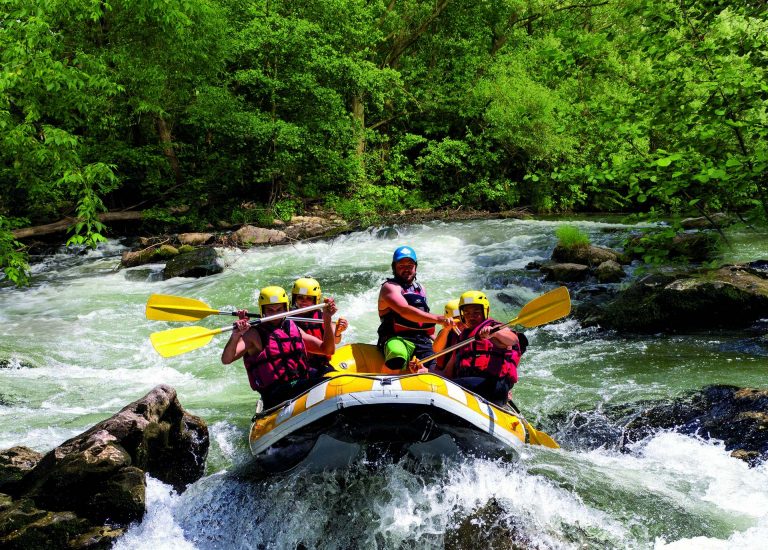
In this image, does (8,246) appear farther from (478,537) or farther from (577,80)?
(577,80)

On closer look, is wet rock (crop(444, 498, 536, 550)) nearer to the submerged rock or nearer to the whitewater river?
the whitewater river

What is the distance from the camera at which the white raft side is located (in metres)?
3.53

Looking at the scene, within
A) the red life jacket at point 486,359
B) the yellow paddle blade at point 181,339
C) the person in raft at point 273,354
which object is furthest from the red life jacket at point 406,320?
the yellow paddle blade at point 181,339

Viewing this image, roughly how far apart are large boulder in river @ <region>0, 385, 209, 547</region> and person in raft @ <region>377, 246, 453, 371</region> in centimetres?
162

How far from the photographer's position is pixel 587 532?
3410mm

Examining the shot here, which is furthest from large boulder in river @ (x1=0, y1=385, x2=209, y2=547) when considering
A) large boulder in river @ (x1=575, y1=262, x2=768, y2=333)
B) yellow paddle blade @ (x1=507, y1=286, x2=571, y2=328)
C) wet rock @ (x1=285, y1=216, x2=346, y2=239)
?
wet rock @ (x1=285, y1=216, x2=346, y2=239)

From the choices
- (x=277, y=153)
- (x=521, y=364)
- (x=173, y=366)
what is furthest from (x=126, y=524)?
(x=277, y=153)

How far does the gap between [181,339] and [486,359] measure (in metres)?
2.13

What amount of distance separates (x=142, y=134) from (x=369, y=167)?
19.5ft

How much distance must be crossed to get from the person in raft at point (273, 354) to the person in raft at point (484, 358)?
1056 mm

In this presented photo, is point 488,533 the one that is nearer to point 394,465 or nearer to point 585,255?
point 394,465

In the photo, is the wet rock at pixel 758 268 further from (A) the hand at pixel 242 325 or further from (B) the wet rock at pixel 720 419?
(A) the hand at pixel 242 325

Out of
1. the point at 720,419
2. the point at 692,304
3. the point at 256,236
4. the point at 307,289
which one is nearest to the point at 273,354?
the point at 307,289

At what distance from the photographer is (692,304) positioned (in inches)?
290
